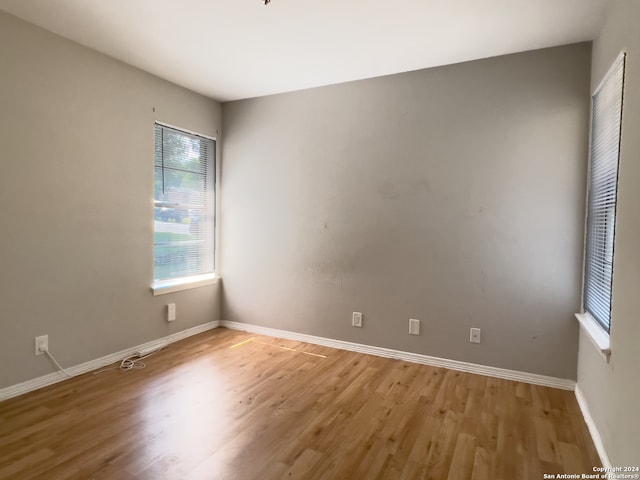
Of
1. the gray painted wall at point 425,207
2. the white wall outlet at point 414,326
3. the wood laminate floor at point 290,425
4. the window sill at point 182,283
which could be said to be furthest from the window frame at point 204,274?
the white wall outlet at point 414,326

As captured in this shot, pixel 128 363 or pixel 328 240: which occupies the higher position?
pixel 328 240

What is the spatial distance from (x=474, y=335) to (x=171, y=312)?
2920 millimetres

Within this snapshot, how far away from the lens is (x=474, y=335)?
10.6ft

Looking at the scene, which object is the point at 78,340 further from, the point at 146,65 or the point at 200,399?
the point at 146,65

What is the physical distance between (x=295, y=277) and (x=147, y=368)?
1.63 meters

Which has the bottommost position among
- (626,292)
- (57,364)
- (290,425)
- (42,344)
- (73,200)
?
(290,425)

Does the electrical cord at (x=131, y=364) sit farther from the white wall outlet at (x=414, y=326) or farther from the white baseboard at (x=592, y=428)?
the white baseboard at (x=592, y=428)

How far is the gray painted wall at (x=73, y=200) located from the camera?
2643mm

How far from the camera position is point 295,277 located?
4062 millimetres

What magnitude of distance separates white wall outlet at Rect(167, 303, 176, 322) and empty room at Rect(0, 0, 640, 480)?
24 mm

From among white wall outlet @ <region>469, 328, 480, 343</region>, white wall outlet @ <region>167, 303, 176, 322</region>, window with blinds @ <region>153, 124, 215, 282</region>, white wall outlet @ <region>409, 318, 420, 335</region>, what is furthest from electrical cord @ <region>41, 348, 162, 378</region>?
white wall outlet @ <region>469, 328, 480, 343</region>

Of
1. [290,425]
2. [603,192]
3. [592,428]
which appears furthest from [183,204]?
[592,428]

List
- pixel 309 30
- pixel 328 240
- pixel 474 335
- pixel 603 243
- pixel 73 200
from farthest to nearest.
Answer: pixel 328 240
pixel 474 335
pixel 73 200
pixel 309 30
pixel 603 243

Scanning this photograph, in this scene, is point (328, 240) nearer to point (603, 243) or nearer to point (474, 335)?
point (474, 335)
